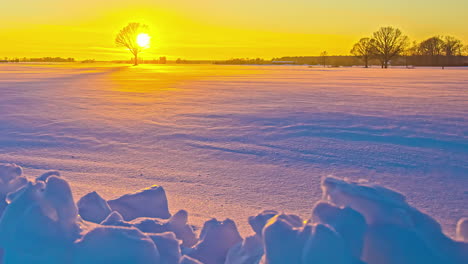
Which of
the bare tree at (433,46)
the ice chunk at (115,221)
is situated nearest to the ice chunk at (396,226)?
the ice chunk at (115,221)

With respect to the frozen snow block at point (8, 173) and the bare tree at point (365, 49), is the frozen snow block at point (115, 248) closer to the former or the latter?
the frozen snow block at point (8, 173)

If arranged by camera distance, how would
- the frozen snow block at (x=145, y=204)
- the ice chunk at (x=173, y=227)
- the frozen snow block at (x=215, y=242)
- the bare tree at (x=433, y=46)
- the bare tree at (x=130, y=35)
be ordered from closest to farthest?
the frozen snow block at (x=215, y=242) → the ice chunk at (x=173, y=227) → the frozen snow block at (x=145, y=204) → the bare tree at (x=130, y=35) → the bare tree at (x=433, y=46)

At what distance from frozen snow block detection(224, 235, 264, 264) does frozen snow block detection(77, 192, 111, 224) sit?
723mm

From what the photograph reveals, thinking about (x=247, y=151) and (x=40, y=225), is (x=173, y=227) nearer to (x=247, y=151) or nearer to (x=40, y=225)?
(x=40, y=225)

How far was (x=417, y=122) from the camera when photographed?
477 cm

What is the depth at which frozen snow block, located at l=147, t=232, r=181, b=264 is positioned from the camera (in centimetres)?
140

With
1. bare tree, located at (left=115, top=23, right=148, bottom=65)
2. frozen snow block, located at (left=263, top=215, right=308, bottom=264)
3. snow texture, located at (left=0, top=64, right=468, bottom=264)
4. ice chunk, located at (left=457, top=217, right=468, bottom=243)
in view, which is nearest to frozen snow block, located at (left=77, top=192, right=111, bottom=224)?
snow texture, located at (left=0, top=64, right=468, bottom=264)

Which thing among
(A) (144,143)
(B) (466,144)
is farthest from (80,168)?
(B) (466,144)

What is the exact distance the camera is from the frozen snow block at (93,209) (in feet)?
5.88

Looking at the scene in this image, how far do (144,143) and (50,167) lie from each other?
1.09m

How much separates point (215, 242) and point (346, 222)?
0.62 m

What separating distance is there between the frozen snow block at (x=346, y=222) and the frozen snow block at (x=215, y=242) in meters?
0.49

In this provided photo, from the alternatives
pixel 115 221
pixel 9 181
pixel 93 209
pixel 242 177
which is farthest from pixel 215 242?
pixel 242 177

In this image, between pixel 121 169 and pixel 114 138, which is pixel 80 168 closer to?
pixel 121 169
